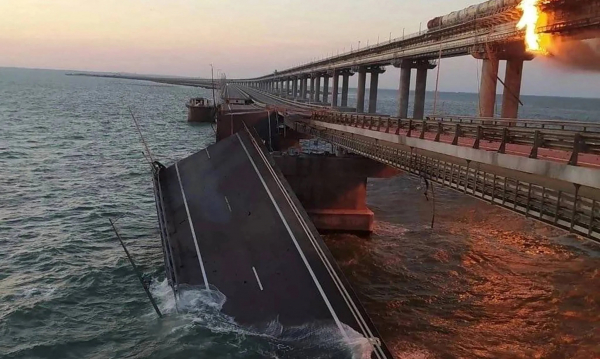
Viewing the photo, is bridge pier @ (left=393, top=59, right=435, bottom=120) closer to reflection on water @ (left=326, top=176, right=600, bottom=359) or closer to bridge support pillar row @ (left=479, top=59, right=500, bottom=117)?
bridge support pillar row @ (left=479, top=59, right=500, bottom=117)

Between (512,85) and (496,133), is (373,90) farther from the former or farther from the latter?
(496,133)

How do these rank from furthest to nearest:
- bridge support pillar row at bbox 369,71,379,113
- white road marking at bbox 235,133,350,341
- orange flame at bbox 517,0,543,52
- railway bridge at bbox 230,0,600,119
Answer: bridge support pillar row at bbox 369,71,379,113 < orange flame at bbox 517,0,543,52 < railway bridge at bbox 230,0,600,119 < white road marking at bbox 235,133,350,341

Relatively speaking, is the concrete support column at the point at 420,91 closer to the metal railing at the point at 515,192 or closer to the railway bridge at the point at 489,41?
the railway bridge at the point at 489,41

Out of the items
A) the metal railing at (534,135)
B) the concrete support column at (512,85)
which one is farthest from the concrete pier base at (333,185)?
the concrete support column at (512,85)

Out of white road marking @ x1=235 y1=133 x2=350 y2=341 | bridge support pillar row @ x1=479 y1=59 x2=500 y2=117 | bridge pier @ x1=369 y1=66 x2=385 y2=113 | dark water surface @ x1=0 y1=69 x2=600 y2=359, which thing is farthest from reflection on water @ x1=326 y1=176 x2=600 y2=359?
bridge pier @ x1=369 y1=66 x2=385 y2=113

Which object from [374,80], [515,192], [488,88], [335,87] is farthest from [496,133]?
[335,87]

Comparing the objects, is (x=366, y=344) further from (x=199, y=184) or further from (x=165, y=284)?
(x=199, y=184)
